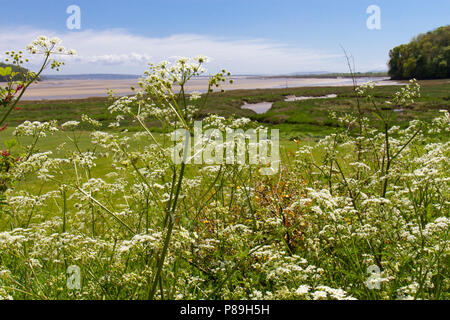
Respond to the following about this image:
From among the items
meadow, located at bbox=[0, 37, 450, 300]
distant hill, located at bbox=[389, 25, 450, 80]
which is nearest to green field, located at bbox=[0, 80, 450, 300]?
meadow, located at bbox=[0, 37, 450, 300]

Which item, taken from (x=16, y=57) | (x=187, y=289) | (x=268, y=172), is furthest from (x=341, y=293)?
(x=16, y=57)

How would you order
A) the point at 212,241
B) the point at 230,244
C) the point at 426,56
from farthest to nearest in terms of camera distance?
1. the point at 426,56
2. the point at 212,241
3. the point at 230,244

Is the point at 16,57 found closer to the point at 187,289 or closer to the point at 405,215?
the point at 187,289

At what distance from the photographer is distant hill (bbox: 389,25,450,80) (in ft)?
348

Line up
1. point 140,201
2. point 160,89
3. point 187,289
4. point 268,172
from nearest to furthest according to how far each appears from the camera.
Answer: point 160,89, point 187,289, point 140,201, point 268,172

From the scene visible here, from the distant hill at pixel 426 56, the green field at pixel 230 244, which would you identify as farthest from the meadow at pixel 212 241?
the distant hill at pixel 426 56

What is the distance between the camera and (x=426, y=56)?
109 metres

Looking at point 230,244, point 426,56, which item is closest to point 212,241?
point 230,244

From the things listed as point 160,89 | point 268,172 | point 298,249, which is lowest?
point 298,249

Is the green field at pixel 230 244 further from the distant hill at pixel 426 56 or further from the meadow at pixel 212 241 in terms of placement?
the distant hill at pixel 426 56

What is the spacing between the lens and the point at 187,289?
4.01 metres

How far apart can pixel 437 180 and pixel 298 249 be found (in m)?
2.33

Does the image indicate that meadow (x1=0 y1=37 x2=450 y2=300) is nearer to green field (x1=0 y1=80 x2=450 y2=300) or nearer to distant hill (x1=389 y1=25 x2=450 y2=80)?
green field (x1=0 y1=80 x2=450 y2=300)

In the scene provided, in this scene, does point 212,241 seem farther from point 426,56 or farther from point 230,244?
point 426,56
